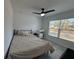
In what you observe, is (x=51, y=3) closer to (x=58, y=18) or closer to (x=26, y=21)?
(x=58, y=18)

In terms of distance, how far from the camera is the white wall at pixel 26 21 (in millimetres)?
7386

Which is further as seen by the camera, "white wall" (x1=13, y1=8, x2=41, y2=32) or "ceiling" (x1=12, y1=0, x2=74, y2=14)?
"white wall" (x1=13, y1=8, x2=41, y2=32)

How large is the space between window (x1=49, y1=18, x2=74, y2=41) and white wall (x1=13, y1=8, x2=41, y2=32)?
1255 mm

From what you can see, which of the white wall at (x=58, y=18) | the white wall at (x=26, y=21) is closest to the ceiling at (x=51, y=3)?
the white wall at (x=58, y=18)

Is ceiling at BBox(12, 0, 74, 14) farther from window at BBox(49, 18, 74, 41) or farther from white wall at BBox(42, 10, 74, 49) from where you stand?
window at BBox(49, 18, 74, 41)

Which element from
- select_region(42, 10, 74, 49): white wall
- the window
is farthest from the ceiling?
the window

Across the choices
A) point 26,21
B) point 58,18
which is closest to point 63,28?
point 58,18

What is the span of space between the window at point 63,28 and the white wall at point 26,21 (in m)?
1.25

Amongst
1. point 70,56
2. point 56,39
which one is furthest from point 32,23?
point 70,56

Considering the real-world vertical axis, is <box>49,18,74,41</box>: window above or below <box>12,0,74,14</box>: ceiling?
below

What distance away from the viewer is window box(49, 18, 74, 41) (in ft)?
17.5

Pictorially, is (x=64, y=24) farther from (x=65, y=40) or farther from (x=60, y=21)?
(x=65, y=40)

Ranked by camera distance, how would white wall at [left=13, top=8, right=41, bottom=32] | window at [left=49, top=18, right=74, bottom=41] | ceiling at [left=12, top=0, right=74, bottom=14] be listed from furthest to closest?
white wall at [left=13, top=8, right=41, bottom=32], window at [left=49, top=18, right=74, bottom=41], ceiling at [left=12, top=0, right=74, bottom=14]

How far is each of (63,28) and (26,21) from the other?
3.16 meters
